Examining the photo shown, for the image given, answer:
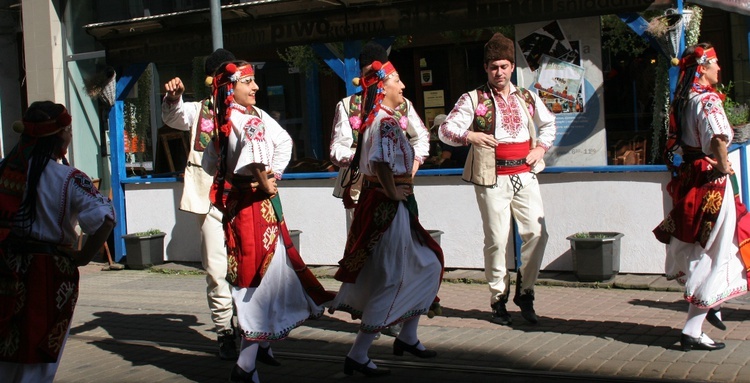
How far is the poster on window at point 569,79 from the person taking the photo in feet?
31.1

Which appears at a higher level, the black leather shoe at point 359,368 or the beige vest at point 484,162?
A: the beige vest at point 484,162

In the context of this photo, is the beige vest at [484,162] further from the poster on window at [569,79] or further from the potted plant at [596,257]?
the poster on window at [569,79]

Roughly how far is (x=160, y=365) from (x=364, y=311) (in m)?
1.69

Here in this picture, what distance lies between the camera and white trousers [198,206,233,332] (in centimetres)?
675

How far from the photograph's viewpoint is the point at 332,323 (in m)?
7.91

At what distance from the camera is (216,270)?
686 centimetres

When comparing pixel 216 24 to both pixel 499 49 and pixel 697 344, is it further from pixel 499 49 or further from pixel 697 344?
pixel 697 344

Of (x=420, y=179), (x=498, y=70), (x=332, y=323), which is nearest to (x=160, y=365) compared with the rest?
(x=332, y=323)

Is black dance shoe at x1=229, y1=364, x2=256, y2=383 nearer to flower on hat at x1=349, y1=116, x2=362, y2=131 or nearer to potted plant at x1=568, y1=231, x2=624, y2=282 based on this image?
flower on hat at x1=349, y1=116, x2=362, y2=131

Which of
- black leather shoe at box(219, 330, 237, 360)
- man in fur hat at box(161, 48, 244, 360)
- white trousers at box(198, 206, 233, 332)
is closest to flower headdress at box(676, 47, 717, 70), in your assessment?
man in fur hat at box(161, 48, 244, 360)

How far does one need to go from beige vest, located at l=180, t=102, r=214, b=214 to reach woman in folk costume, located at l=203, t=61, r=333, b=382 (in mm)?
1033

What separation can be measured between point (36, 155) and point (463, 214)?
20.0 feet

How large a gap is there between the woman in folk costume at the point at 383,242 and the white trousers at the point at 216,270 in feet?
3.19

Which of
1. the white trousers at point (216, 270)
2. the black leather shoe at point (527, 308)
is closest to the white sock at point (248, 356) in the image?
the white trousers at point (216, 270)
